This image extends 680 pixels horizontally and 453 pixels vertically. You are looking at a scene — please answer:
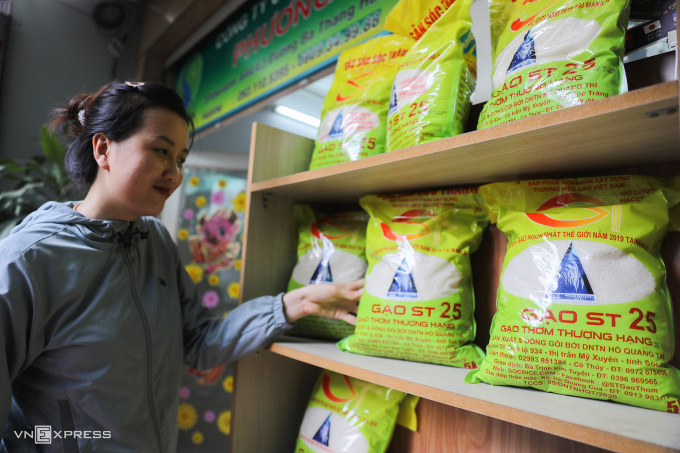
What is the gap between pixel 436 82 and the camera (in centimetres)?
87

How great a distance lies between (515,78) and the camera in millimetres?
736

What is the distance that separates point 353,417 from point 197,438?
1.86 meters

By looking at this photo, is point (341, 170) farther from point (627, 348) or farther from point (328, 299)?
point (627, 348)

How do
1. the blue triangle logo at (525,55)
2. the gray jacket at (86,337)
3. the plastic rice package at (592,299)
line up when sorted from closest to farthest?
the plastic rice package at (592,299), the blue triangle logo at (525,55), the gray jacket at (86,337)

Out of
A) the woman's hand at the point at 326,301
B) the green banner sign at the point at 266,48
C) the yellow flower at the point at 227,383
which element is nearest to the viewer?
the woman's hand at the point at 326,301

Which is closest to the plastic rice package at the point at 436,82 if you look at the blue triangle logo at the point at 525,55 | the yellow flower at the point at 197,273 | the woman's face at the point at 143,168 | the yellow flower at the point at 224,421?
the blue triangle logo at the point at 525,55

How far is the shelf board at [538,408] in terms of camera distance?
0.50 m

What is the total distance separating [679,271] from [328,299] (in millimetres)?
750

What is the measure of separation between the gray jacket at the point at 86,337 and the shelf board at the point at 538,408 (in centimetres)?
39

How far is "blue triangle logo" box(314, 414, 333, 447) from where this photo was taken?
3.39 feet

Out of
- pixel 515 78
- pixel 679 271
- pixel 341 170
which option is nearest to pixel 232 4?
pixel 341 170

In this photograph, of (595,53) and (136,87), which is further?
(136,87)

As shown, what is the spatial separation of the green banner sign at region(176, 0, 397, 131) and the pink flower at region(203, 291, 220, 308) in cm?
108

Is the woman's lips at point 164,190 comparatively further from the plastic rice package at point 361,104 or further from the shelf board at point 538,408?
the shelf board at point 538,408
